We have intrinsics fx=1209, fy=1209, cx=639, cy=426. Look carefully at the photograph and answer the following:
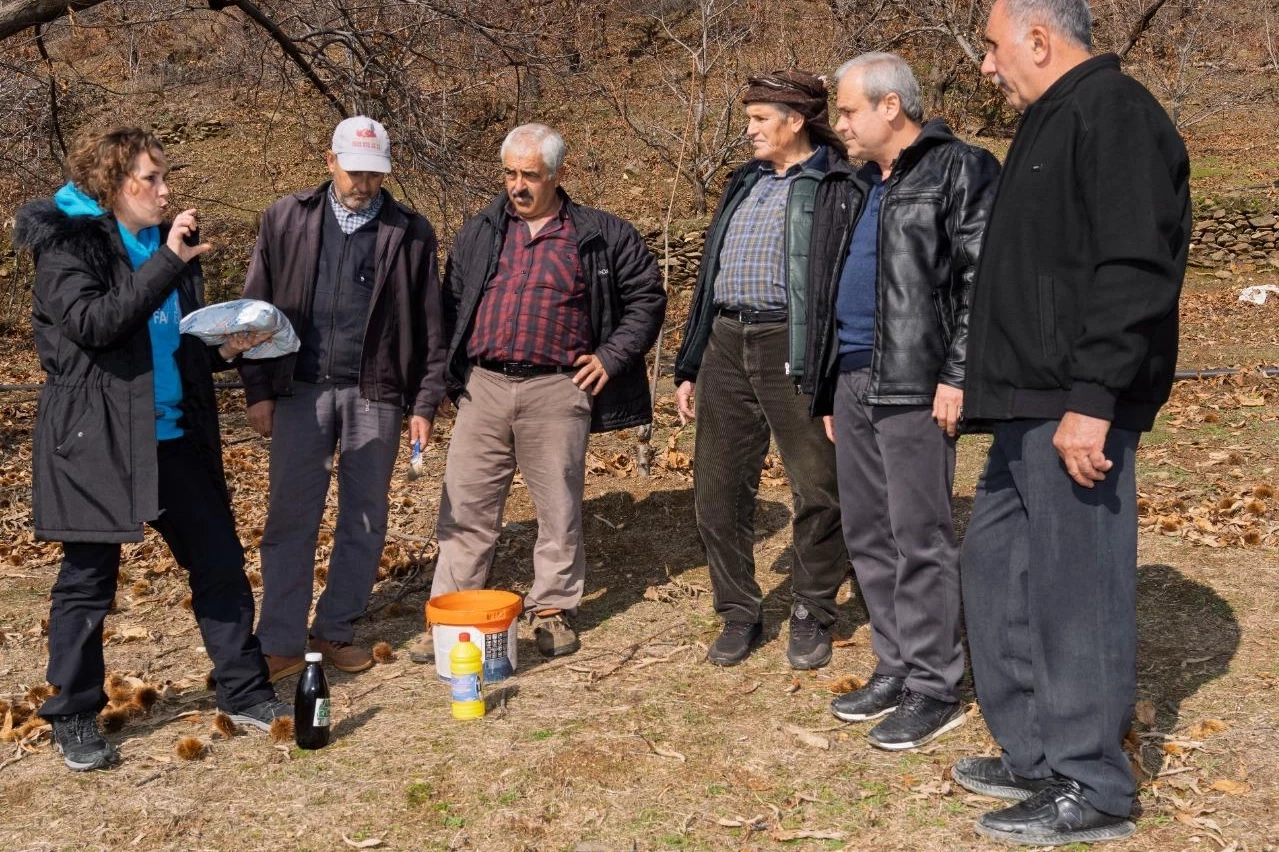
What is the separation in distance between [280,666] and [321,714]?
0.81 metres

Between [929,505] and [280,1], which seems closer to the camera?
[929,505]

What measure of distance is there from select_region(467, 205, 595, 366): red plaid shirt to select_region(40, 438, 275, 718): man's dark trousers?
1.34m

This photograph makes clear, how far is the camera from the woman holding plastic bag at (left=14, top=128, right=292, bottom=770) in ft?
13.2

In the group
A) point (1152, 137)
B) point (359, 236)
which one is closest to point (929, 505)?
point (1152, 137)

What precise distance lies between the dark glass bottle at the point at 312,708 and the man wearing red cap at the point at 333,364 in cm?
76

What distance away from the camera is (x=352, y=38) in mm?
8859

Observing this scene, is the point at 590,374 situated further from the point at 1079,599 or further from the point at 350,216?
the point at 1079,599

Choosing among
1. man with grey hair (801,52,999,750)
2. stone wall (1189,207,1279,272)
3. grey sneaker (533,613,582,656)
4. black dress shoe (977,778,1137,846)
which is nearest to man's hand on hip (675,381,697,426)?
man with grey hair (801,52,999,750)

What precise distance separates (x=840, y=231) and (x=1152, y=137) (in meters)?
1.58

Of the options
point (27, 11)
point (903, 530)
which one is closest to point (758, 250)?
point (903, 530)

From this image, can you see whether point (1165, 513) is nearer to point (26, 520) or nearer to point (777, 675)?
point (777, 675)

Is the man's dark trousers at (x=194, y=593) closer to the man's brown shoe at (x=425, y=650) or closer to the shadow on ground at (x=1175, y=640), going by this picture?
the man's brown shoe at (x=425, y=650)

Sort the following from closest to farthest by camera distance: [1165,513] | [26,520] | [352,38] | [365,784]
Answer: [365,784]
[1165,513]
[26,520]
[352,38]

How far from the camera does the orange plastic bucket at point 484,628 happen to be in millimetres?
4863
